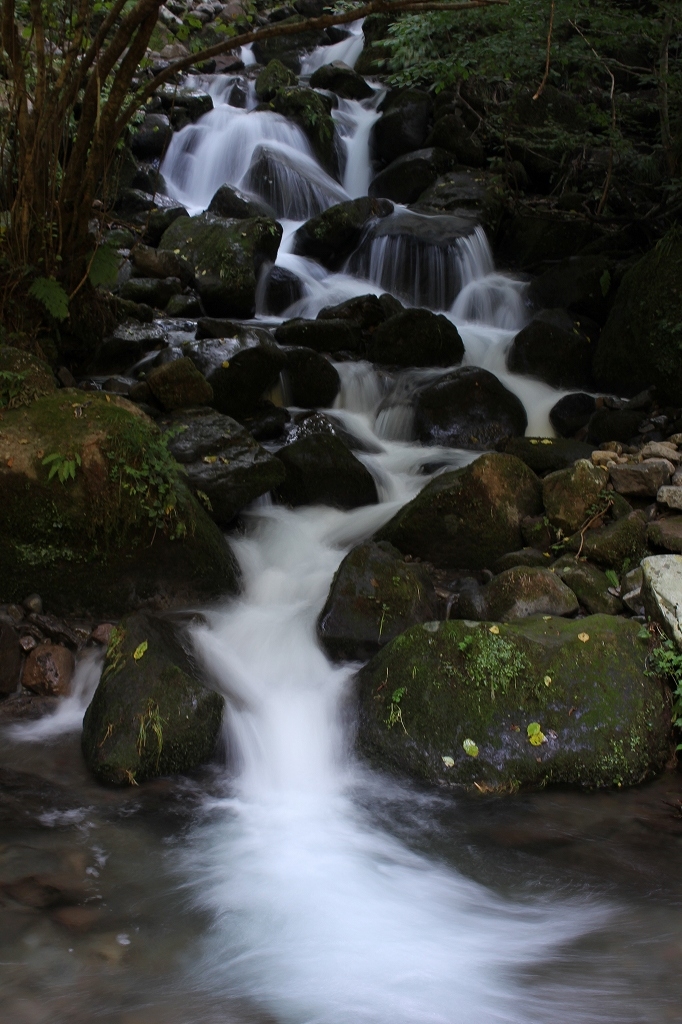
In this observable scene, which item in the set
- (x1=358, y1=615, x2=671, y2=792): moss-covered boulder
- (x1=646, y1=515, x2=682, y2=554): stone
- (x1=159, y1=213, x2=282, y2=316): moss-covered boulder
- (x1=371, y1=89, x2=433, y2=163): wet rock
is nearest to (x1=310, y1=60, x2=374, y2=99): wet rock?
(x1=371, y1=89, x2=433, y2=163): wet rock

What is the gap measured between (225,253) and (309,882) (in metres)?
9.28

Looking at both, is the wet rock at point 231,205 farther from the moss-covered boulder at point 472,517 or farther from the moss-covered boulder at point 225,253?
the moss-covered boulder at point 472,517

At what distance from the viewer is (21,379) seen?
5438 mm

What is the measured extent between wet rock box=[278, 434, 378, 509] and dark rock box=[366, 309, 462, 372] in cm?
272

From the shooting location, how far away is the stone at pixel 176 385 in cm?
708

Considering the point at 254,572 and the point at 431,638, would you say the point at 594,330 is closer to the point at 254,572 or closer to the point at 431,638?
the point at 254,572

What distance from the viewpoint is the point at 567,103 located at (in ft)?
50.1

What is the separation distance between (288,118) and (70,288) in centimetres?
1177

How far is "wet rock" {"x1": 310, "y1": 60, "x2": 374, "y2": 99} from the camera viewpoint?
1900cm

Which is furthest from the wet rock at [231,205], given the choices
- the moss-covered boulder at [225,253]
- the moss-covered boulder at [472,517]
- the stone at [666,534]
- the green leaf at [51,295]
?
the stone at [666,534]

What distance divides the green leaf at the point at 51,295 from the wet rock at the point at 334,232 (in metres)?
7.31

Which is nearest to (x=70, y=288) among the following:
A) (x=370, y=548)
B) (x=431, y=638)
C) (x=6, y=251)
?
(x=6, y=251)

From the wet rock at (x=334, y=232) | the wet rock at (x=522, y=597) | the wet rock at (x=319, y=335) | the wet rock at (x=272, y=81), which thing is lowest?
the wet rock at (x=522, y=597)

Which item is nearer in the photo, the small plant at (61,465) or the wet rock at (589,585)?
the small plant at (61,465)
